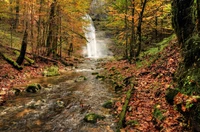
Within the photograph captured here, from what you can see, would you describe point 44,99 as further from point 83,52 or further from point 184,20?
point 83,52

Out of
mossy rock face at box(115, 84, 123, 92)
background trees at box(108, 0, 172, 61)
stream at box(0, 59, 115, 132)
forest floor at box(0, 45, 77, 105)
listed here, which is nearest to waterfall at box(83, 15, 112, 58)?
background trees at box(108, 0, 172, 61)

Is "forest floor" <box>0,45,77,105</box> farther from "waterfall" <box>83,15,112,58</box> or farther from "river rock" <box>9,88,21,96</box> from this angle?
"waterfall" <box>83,15,112,58</box>

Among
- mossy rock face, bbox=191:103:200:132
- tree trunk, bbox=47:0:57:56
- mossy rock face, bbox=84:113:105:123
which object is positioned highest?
tree trunk, bbox=47:0:57:56

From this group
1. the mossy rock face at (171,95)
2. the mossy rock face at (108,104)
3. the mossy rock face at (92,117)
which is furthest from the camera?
the mossy rock face at (108,104)

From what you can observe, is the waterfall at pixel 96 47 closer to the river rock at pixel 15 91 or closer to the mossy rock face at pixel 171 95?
the river rock at pixel 15 91

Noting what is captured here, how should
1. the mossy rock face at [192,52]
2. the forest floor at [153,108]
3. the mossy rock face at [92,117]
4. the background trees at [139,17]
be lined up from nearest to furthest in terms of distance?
the forest floor at [153,108]
the mossy rock face at [192,52]
the mossy rock face at [92,117]
the background trees at [139,17]

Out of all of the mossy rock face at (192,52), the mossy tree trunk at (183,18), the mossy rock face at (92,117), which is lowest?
the mossy rock face at (92,117)

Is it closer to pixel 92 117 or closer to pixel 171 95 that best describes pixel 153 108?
pixel 171 95

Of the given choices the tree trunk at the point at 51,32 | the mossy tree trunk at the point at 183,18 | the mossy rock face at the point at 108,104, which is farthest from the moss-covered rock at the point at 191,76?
the tree trunk at the point at 51,32

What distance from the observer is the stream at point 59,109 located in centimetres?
596

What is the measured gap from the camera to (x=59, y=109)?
24.4 ft

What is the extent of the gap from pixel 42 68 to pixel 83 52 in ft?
63.5

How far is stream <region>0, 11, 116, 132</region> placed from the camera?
5957mm

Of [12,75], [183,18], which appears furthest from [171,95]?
[12,75]
